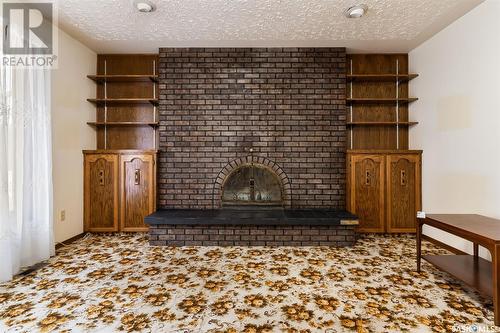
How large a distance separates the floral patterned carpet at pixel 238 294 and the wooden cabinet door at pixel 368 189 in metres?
0.58

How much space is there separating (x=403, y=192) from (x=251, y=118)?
7.39 feet

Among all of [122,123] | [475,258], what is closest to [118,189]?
[122,123]

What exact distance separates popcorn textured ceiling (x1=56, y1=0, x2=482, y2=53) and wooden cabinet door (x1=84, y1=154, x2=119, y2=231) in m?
1.55

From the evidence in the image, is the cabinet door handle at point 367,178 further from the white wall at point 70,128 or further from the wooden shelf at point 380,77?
the white wall at point 70,128

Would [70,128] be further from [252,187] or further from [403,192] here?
→ [403,192]

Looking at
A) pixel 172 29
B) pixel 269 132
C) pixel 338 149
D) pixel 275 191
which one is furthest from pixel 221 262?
pixel 172 29

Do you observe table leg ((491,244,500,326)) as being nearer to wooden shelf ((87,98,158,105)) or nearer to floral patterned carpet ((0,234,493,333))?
floral patterned carpet ((0,234,493,333))

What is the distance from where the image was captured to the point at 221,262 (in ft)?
8.11

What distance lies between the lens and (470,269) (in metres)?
1.95

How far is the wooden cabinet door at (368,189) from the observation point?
10.6 ft

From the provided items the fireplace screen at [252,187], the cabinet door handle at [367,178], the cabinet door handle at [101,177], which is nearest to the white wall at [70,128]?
the cabinet door handle at [101,177]

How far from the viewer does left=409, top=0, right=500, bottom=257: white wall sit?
7.47 feet

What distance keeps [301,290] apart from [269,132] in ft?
6.68

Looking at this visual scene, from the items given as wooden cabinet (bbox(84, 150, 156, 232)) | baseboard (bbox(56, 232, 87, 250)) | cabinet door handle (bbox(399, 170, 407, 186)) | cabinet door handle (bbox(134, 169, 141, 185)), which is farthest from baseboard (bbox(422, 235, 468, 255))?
baseboard (bbox(56, 232, 87, 250))
